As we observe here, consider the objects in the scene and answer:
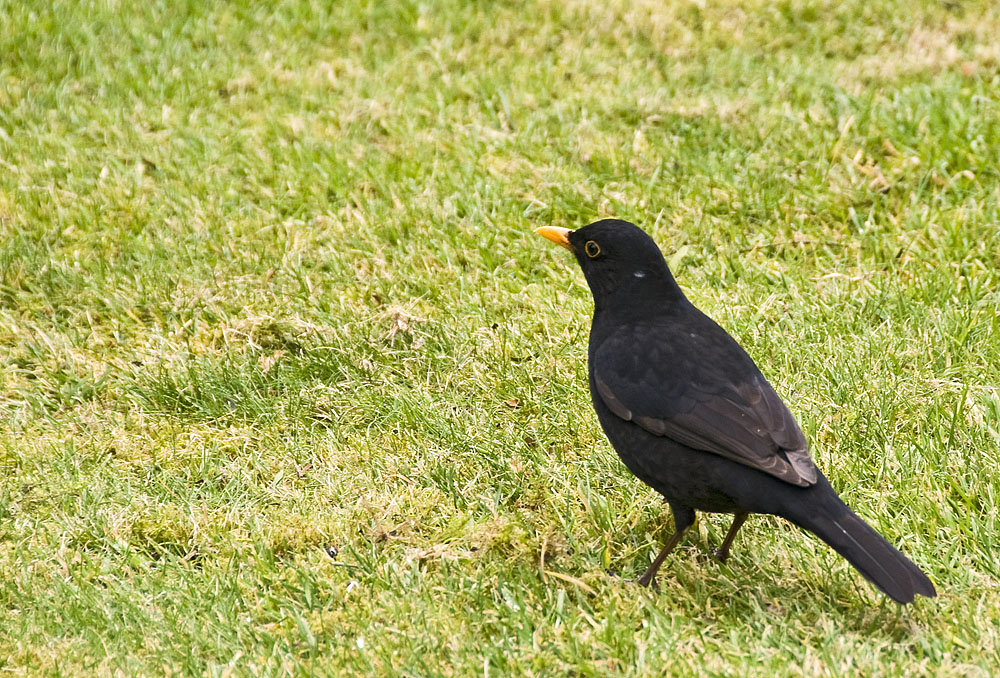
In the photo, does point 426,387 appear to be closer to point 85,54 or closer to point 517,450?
point 517,450

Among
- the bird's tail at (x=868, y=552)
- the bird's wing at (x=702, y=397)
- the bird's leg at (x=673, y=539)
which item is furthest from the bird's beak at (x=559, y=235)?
A: the bird's tail at (x=868, y=552)

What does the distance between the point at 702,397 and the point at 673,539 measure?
0.56 m

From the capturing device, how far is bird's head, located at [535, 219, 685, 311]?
4750 millimetres

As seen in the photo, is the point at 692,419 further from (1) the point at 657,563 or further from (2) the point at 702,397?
(1) the point at 657,563

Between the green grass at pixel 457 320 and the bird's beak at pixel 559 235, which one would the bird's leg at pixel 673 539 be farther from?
the bird's beak at pixel 559 235

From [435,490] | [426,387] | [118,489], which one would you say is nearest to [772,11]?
[426,387]

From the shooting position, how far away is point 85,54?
340 inches

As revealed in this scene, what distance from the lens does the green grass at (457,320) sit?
4.08 m

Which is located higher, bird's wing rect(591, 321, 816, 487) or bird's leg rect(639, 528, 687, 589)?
bird's wing rect(591, 321, 816, 487)

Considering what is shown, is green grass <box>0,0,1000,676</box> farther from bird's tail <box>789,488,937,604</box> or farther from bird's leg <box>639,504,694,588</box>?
bird's tail <box>789,488,937,604</box>

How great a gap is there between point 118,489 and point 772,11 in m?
6.29

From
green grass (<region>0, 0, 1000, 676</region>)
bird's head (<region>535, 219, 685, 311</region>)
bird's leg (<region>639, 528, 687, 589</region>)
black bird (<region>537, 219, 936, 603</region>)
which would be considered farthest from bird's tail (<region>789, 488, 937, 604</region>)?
bird's head (<region>535, 219, 685, 311</region>)

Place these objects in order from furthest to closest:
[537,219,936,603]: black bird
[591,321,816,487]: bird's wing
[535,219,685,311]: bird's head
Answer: [535,219,685,311]: bird's head → [591,321,816,487]: bird's wing → [537,219,936,603]: black bird

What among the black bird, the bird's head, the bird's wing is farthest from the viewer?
the bird's head
